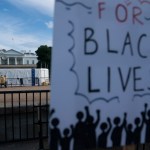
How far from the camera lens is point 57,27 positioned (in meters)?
1.98

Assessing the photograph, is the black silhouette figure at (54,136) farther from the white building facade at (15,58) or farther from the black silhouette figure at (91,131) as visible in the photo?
the white building facade at (15,58)

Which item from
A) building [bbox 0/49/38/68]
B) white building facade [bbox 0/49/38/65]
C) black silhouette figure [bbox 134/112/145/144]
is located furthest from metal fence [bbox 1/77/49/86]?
white building facade [bbox 0/49/38/65]

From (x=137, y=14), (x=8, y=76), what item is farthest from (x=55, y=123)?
(x=8, y=76)

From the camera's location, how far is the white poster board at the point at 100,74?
2.01 metres

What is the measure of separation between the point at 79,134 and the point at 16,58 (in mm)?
107321

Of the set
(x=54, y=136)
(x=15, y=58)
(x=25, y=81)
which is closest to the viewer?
(x=54, y=136)

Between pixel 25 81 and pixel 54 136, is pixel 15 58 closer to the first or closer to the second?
pixel 25 81

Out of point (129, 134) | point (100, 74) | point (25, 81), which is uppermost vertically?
point (100, 74)

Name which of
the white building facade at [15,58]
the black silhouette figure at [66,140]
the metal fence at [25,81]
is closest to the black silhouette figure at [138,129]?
the black silhouette figure at [66,140]

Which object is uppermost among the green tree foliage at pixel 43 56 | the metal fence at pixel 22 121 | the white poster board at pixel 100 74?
the green tree foliage at pixel 43 56

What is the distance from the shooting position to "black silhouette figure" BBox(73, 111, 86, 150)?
2092 mm

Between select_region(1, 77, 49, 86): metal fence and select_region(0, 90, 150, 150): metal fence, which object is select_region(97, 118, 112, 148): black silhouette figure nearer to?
select_region(0, 90, 150, 150): metal fence

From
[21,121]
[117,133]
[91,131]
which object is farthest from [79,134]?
[21,121]

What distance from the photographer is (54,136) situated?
2.02 meters
